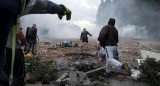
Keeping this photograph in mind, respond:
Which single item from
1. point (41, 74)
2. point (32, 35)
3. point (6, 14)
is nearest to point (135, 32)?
point (32, 35)

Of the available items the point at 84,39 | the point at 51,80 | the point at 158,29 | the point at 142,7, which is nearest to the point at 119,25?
the point at 142,7

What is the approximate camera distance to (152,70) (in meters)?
3.90

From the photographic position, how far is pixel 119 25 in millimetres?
53844

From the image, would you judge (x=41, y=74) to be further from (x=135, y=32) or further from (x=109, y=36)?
(x=135, y=32)

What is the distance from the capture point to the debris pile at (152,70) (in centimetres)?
380

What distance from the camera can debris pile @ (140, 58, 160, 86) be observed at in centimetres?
380

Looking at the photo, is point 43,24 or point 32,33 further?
point 43,24

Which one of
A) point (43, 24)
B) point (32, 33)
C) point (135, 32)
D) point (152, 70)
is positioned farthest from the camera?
point (135, 32)

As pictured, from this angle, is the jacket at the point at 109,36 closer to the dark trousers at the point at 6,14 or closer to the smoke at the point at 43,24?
the dark trousers at the point at 6,14

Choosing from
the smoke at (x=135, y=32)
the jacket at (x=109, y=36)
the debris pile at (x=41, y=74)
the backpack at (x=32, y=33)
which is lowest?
the debris pile at (x=41, y=74)

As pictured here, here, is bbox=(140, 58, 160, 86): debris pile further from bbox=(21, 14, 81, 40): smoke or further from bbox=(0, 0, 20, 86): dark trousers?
bbox=(21, 14, 81, 40): smoke

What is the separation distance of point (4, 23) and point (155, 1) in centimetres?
3026

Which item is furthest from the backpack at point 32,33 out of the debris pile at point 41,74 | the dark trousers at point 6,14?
the dark trousers at point 6,14

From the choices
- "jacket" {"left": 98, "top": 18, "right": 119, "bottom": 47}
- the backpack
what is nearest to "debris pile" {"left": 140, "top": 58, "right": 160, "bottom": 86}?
"jacket" {"left": 98, "top": 18, "right": 119, "bottom": 47}
